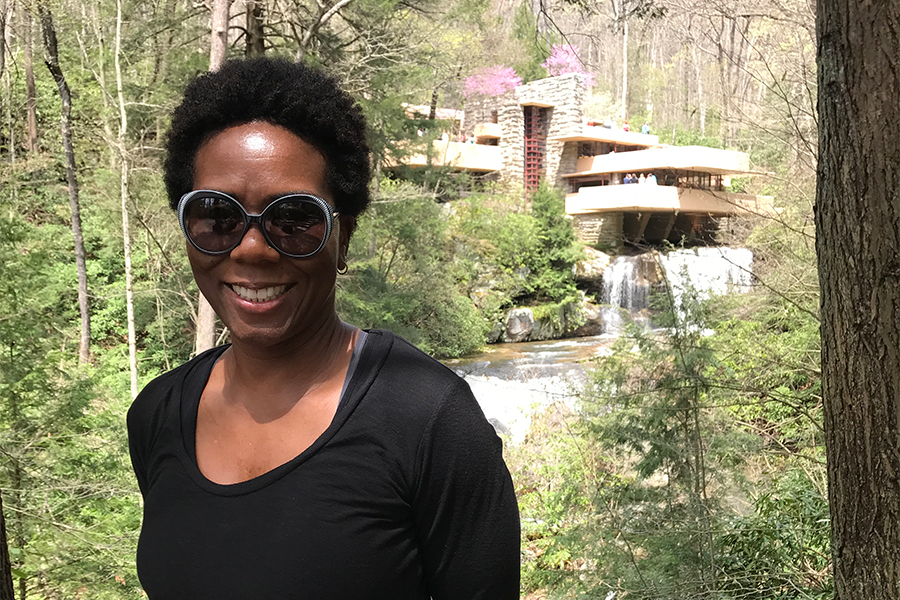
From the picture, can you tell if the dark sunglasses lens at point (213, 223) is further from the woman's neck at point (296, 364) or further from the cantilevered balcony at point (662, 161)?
the cantilevered balcony at point (662, 161)

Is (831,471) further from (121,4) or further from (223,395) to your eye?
(121,4)

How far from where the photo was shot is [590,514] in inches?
197

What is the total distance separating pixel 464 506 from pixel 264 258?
454mm

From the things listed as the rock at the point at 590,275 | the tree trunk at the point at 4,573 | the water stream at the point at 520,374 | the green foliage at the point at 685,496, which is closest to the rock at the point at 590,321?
the water stream at the point at 520,374

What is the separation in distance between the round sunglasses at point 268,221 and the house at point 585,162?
2043 centimetres

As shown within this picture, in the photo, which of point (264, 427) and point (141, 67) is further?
point (141, 67)

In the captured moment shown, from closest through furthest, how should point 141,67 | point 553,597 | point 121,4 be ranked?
point 553,597
point 121,4
point 141,67

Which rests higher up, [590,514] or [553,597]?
[590,514]

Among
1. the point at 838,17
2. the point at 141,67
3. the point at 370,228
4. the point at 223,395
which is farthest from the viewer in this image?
the point at 370,228

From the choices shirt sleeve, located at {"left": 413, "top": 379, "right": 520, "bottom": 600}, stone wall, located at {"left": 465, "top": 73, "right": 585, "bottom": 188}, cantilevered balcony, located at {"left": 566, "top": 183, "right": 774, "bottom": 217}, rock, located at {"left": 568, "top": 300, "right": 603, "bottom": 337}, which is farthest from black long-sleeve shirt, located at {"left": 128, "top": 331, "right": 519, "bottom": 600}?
stone wall, located at {"left": 465, "top": 73, "right": 585, "bottom": 188}

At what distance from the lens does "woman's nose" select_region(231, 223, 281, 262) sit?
1.06 metres

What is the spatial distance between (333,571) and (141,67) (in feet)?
46.5

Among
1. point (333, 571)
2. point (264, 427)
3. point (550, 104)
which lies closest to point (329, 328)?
point (264, 427)

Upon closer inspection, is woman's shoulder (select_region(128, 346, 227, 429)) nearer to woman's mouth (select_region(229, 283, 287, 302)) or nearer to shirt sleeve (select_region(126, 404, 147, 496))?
shirt sleeve (select_region(126, 404, 147, 496))
